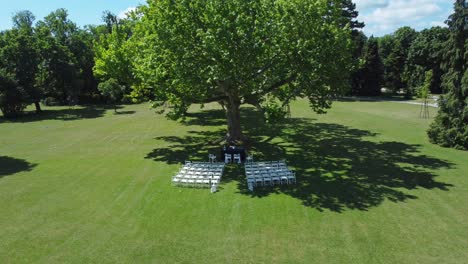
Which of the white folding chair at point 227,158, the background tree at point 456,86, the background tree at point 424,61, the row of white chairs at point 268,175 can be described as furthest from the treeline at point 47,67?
the background tree at point 424,61

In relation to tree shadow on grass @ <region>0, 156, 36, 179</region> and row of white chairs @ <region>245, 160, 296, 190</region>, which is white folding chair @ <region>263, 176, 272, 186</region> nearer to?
row of white chairs @ <region>245, 160, 296, 190</region>

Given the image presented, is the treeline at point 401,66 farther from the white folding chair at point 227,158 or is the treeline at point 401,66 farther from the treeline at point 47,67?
the white folding chair at point 227,158

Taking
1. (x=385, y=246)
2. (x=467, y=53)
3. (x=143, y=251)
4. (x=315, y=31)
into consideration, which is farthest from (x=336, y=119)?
(x=143, y=251)

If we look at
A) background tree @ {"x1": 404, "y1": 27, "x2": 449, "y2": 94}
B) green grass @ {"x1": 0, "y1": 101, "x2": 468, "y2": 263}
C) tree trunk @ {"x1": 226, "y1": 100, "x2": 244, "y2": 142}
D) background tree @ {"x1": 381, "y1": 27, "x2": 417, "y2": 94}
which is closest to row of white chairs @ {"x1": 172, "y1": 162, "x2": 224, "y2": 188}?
green grass @ {"x1": 0, "y1": 101, "x2": 468, "y2": 263}

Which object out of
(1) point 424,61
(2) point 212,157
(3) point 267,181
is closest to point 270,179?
(3) point 267,181

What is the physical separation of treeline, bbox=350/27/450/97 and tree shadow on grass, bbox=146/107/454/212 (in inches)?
1569

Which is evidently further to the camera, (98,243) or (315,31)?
(315,31)

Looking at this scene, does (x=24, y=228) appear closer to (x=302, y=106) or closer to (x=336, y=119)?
(x=336, y=119)

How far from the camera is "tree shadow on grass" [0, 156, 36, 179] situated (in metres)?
24.2

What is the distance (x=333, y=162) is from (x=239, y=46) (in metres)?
10.9

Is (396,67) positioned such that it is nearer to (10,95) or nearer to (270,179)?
(270,179)

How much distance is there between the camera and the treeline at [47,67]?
50.3 m

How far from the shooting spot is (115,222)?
640 inches

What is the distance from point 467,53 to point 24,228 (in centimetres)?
3271
